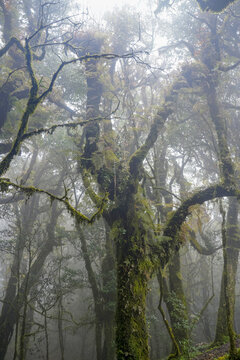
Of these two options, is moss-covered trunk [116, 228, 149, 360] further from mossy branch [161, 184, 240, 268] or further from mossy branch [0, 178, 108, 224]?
mossy branch [0, 178, 108, 224]

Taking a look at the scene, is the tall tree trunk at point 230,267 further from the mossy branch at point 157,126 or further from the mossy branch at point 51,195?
the mossy branch at point 51,195

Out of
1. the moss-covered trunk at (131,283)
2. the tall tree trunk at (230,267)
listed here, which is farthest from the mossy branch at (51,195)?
the tall tree trunk at (230,267)

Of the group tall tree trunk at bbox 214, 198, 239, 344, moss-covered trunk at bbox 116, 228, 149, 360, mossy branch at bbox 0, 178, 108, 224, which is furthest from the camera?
tall tree trunk at bbox 214, 198, 239, 344

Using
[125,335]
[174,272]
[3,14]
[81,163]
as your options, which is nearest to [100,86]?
[81,163]

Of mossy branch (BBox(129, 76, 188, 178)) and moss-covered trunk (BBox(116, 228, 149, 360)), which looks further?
mossy branch (BBox(129, 76, 188, 178))

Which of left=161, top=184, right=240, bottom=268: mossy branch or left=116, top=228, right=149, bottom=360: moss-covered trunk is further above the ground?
left=161, top=184, right=240, bottom=268: mossy branch

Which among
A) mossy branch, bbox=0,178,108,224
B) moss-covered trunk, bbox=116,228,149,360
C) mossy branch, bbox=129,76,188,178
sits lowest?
moss-covered trunk, bbox=116,228,149,360

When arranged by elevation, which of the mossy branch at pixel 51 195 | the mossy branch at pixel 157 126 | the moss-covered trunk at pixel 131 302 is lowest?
the moss-covered trunk at pixel 131 302

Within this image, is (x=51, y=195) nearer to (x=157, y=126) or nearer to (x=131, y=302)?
(x=131, y=302)

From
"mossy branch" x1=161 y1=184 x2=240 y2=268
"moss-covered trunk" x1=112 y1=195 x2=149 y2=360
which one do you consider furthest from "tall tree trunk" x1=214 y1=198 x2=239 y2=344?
"moss-covered trunk" x1=112 y1=195 x2=149 y2=360

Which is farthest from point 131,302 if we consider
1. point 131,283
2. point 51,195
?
point 51,195

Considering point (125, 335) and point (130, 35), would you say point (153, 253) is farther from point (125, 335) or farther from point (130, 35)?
point (130, 35)

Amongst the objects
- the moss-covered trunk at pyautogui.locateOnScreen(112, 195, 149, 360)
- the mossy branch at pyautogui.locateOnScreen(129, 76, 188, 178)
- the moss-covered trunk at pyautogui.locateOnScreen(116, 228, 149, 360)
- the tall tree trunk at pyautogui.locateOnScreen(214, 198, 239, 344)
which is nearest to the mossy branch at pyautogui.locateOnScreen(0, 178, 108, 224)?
the moss-covered trunk at pyautogui.locateOnScreen(112, 195, 149, 360)

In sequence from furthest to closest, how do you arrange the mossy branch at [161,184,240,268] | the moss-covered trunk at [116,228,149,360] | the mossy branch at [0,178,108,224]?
the mossy branch at [161,184,240,268], the mossy branch at [0,178,108,224], the moss-covered trunk at [116,228,149,360]
